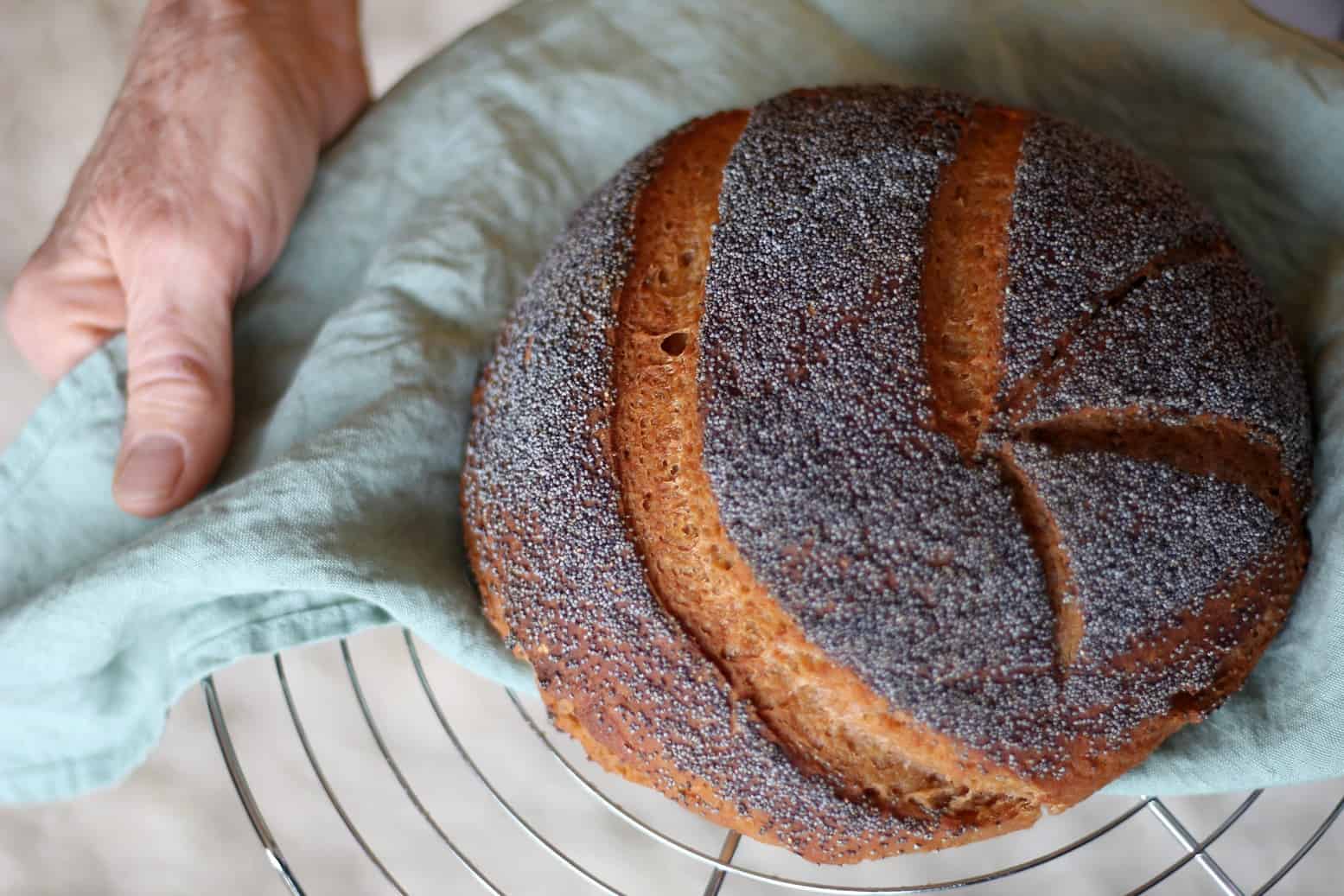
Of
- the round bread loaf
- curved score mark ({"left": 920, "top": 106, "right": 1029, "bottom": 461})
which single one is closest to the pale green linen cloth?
the round bread loaf

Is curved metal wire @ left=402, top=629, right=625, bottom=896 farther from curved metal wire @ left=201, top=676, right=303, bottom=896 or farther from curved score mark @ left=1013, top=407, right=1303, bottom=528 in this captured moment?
curved score mark @ left=1013, top=407, right=1303, bottom=528

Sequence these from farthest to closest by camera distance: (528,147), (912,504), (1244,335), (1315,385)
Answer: (528,147) < (1315,385) < (1244,335) < (912,504)

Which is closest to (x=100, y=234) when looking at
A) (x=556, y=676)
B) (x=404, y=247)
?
(x=404, y=247)

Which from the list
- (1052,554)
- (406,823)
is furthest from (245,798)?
(1052,554)

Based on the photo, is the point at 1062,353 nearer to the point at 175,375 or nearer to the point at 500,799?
the point at 500,799

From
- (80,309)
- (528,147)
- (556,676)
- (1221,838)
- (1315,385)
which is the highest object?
(1315,385)

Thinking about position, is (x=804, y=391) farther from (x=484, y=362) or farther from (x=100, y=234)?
(x=100, y=234)

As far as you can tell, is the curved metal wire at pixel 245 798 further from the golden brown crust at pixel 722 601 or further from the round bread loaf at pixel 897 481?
the golden brown crust at pixel 722 601
